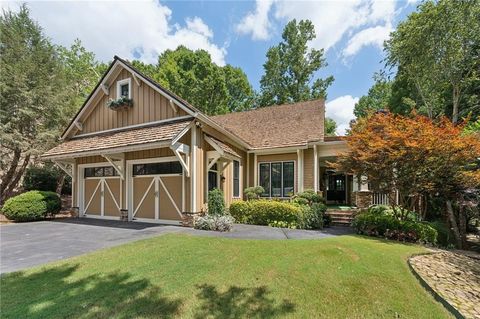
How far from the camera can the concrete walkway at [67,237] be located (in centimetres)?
629

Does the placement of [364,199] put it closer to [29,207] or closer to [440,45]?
[440,45]

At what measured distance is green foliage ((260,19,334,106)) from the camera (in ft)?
96.8

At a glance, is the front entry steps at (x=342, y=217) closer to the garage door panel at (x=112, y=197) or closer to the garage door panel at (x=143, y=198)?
the garage door panel at (x=143, y=198)

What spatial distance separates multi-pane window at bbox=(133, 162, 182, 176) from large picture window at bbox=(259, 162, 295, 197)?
558cm

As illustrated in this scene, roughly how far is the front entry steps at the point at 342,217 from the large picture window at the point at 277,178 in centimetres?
257

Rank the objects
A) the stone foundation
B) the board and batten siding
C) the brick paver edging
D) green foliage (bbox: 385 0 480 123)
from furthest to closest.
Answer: green foliage (bbox: 385 0 480 123)
the stone foundation
the board and batten siding
the brick paver edging

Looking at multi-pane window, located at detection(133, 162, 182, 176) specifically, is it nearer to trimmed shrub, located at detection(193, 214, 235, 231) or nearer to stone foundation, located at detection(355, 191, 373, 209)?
trimmed shrub, located at detection(193, 214, 235, 231)

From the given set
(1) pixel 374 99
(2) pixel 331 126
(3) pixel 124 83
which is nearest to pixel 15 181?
(3) pixel 124 83

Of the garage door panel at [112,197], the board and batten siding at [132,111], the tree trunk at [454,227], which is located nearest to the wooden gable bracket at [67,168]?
the board and batten siding at [132,111]

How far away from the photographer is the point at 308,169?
13.5 m

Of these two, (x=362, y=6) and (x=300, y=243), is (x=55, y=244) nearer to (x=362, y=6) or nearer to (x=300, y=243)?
(x=300, y=243)

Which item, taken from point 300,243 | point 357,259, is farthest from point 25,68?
point 357,259

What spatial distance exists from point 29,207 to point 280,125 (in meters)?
14.6

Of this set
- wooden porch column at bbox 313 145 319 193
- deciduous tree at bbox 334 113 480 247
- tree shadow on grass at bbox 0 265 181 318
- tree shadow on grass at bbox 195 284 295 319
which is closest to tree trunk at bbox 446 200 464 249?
deciduous tree at bbox 334 113 480 247
